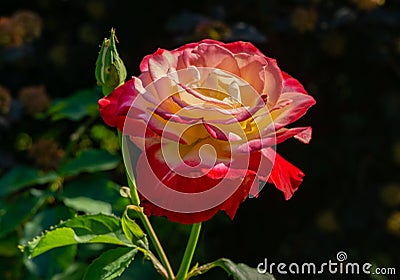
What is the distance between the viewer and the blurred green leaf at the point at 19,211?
101 cm

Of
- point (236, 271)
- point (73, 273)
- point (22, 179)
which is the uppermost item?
point (236, 271)

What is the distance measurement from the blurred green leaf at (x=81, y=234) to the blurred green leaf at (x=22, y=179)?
404mm

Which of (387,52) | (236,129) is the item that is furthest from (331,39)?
(236,129)

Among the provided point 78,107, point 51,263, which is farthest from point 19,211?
point 78,107

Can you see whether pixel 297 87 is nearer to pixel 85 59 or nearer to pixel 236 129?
pixel 236 129

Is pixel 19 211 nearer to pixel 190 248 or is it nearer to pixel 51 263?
pixel 51 263

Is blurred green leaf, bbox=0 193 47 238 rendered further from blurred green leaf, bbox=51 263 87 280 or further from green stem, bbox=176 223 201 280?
green stem, bbox=176 223 201 280

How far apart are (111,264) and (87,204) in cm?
38

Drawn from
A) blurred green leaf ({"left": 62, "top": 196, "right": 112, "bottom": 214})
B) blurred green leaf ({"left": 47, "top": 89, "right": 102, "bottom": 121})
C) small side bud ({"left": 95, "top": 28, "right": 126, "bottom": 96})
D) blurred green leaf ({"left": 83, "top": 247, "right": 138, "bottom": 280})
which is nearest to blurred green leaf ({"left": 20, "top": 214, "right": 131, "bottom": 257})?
blurred green leaf ({"left": 83, "top": 247, "right": 138, "bottom": 280})

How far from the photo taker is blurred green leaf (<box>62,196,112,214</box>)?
101cm

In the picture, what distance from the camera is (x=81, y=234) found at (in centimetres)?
67

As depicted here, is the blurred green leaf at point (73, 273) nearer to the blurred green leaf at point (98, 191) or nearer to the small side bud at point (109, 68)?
the blurred green leaf at point (98, 191)

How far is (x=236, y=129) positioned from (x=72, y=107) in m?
0.66

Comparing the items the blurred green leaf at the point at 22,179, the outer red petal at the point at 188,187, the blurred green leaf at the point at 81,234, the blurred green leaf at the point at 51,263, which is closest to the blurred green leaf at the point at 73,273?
the blurred green leaf at the point at 51,263
